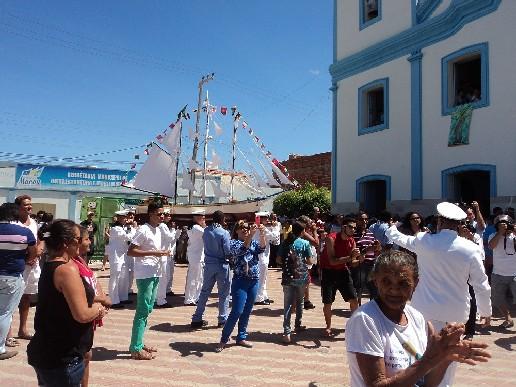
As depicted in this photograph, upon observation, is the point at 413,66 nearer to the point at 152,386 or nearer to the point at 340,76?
the point at 340,76

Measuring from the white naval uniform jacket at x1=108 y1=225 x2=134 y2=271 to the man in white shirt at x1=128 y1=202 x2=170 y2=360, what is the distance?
338cm

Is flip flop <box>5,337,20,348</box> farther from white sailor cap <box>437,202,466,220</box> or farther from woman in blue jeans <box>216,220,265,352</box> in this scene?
white sailor cap <box>437,202,466,220</box>

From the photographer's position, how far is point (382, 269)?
2258mm

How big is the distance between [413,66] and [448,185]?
12.4ft

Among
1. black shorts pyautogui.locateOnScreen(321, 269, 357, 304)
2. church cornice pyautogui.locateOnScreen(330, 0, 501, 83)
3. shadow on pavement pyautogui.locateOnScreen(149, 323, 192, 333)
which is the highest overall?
church cornice pyautogui.locateOnScreen(330, 0, 501, 83)

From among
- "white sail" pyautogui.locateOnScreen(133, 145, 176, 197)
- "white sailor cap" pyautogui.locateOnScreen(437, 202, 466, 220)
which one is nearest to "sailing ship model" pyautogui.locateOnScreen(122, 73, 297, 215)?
"white sail" pyautogui.locateOnScreen(133, 145, 176, 197)

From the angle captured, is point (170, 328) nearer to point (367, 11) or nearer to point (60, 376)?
point (60, 376)

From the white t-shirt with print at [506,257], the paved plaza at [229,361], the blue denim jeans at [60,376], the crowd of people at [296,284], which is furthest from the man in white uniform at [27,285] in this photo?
the white t-shirt with print at [506,257]

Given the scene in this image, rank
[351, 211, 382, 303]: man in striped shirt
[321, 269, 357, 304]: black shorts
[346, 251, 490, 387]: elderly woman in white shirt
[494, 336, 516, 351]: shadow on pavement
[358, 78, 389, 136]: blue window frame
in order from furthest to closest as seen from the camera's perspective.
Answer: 1. [358, 78, 389, 136]: blue window frame
2. [351, 211, 382, 303]: man in striped shirt
3. [321, 269, 357, 304]: black shorts
4. [494, 336, 516, 351]: shadow on pavement
5. [346, 251, 490, 387]: elderly woman in white shirt

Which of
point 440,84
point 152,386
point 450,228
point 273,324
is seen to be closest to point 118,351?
point 152,386

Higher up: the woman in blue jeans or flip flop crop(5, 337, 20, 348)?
the woman in blue jeans

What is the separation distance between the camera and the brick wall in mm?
22938

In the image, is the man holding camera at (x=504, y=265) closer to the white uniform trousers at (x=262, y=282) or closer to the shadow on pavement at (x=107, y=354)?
the white uniform trousers at (x=262, y=282)

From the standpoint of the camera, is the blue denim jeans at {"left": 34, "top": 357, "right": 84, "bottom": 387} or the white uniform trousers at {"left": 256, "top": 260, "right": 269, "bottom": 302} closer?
the blue denim jeans at {"left": 34, "top": 357, "right": 84, "bottom": 387}
